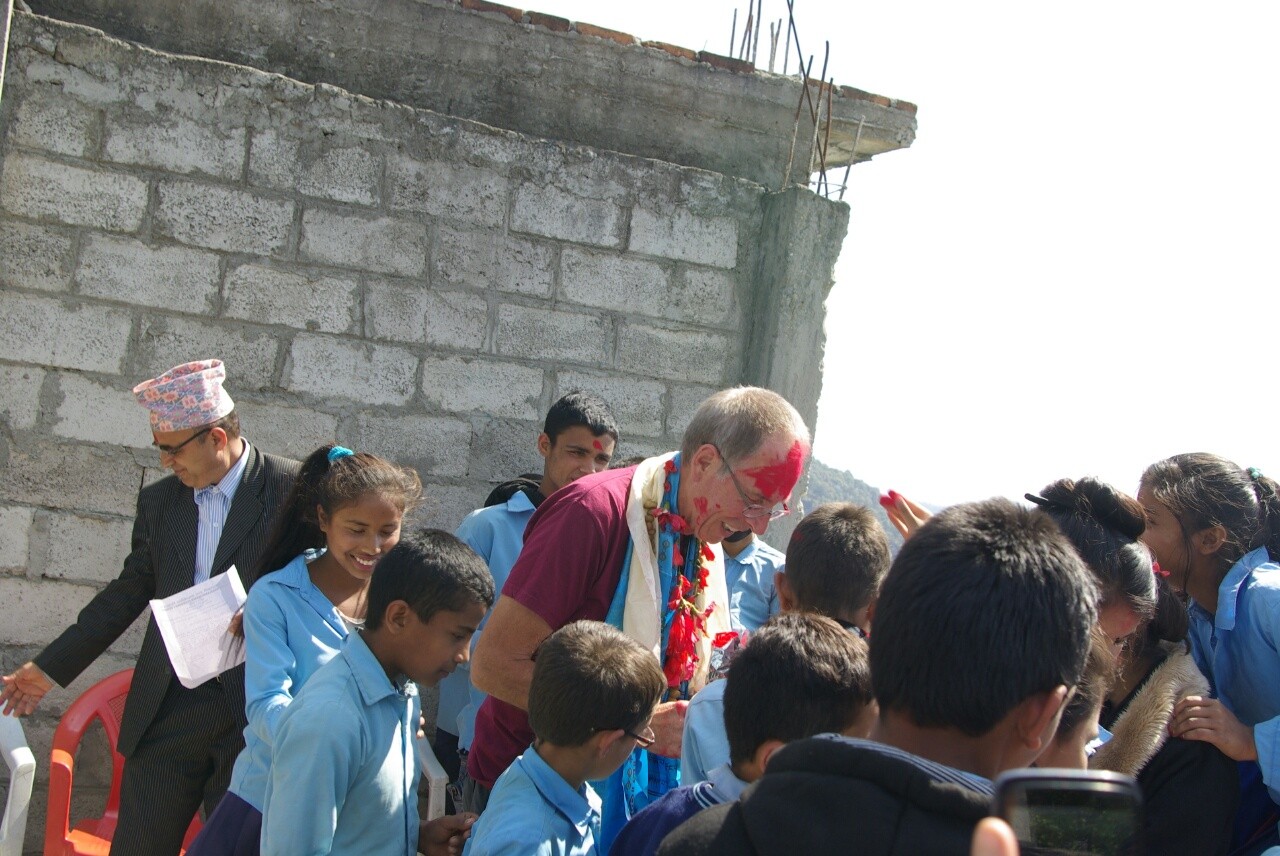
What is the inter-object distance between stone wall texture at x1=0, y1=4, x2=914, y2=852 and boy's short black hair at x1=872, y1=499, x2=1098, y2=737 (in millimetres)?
3849

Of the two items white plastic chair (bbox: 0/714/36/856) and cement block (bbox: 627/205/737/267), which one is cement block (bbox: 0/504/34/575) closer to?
white plastic chair (bbox: 0/714/36/856)

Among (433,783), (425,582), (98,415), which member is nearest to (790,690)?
(425,582)

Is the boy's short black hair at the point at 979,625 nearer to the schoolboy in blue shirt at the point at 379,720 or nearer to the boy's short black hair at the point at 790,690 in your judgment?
the boy's short black hair at the point at 790,690

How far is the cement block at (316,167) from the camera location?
477cm

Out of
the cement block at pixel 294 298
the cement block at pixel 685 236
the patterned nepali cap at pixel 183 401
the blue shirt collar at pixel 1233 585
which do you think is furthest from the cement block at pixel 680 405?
the blue shirt collar at pixel 1233 585

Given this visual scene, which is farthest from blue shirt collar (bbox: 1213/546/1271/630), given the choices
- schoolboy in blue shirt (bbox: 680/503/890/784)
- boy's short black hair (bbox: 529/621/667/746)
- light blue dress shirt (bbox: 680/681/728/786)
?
boy's short black hair (bbox: 529/621/667/746)

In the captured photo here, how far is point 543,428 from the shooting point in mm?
5133

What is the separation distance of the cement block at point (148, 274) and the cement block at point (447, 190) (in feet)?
2.74

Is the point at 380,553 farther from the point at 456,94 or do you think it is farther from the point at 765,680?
the point at 456,94

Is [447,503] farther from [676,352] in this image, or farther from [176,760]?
[176,760]

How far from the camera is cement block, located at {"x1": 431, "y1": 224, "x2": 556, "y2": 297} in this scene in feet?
16.5

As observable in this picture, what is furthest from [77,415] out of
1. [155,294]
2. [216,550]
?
[216,550]

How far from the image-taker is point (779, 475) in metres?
2.74

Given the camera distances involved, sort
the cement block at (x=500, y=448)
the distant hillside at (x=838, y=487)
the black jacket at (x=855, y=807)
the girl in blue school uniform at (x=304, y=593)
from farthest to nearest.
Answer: the distant hillside at (x=838, y=487) → the cement block at (x=500, y=448) → the girl in blue school uniform at (x=304, y=593) → the black jacket at (x=855, y=807)
